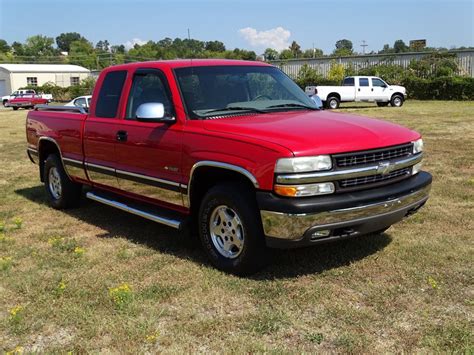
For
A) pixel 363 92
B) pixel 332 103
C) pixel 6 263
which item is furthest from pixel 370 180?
pixel 363 92

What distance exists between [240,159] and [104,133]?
2.24 m

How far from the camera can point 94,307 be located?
159 inches

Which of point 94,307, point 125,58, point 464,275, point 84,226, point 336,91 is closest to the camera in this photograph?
point 94,307

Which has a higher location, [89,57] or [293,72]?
[89,57]

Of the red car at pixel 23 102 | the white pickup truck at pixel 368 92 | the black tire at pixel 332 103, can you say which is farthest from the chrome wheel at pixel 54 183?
the red car at pixel 23 102

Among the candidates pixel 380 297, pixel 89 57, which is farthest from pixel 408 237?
pixel 89 57

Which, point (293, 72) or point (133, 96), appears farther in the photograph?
point (293, 72)

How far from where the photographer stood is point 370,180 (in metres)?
4.25

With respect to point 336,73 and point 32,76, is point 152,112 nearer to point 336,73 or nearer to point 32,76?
point 336,73

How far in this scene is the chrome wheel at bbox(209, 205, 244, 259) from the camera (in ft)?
14.6

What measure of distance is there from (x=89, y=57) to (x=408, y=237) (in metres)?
→ 117

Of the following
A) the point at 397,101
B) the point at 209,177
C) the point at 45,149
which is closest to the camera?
the point at 209,177

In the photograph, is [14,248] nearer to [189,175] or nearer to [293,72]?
[189,175]

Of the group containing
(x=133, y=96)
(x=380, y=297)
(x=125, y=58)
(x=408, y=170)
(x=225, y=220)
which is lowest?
(x=380, y=297)
